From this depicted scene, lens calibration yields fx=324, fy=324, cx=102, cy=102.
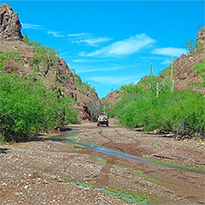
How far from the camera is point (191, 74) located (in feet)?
264

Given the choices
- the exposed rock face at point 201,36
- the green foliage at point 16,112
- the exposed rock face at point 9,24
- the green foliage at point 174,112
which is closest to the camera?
the green foliage at point 16,112

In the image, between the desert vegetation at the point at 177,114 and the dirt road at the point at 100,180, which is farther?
the desert vegetation at the point at 177,114

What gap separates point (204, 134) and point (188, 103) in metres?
2.52

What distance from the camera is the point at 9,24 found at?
315ft

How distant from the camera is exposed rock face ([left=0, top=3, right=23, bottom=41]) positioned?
94625 millimetres

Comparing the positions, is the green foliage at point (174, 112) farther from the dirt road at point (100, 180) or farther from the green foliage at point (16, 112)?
the green foliage at point (16, 112)

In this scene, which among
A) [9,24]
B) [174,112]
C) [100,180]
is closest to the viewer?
[100,180]

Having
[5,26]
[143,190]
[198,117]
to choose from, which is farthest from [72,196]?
[5,26]

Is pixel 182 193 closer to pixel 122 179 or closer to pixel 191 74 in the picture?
pixel 122 179

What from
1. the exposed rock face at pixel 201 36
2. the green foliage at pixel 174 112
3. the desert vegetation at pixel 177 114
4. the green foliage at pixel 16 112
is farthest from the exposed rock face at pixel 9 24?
the green foliage at pixel 16 112

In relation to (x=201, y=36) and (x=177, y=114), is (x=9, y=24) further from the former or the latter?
(x=177, y=114)

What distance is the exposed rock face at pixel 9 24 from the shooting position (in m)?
94.6

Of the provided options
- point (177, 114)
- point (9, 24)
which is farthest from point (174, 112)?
point (9, 24)

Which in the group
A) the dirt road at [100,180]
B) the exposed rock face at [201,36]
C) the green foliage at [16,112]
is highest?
the exposed rock face at [201,36]
